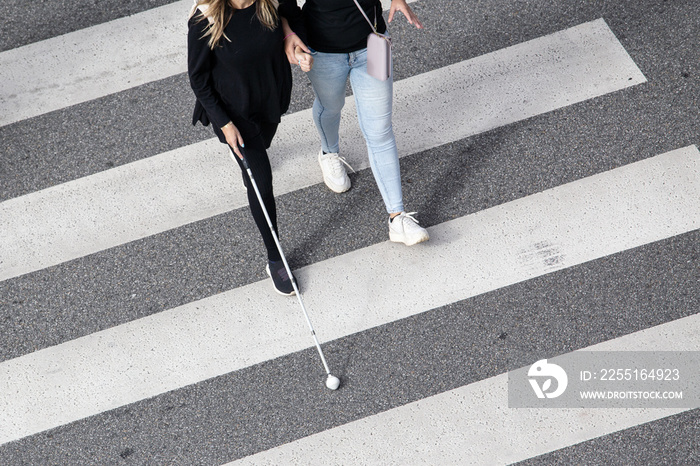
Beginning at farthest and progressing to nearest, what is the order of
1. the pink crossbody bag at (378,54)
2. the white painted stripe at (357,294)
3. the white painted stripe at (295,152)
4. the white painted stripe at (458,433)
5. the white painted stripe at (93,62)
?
the white painted stripe at (93,62) < the white painted stripe at (295,152) < the white painted stripe at (357,294) < the white painted stripe at (458,433) < the pink crossbody bag at (378,54)

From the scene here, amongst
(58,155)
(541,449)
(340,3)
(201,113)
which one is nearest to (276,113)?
(201,113)

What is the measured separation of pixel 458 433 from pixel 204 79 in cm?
232

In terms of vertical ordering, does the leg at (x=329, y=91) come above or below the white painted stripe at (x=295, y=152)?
above

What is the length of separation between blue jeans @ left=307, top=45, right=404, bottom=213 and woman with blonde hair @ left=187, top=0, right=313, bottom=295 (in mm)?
284

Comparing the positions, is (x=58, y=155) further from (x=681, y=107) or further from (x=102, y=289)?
(x=681, y=107)

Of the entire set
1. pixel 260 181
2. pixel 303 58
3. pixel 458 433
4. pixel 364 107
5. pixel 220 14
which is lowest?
pixel 458 433

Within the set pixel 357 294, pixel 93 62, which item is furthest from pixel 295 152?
pixel 93 62

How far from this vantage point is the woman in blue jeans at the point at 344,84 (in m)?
3.57

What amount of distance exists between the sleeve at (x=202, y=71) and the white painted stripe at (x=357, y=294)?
1.28 m

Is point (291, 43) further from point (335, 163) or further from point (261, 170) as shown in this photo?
point (335, 163)

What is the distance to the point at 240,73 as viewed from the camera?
343 cm

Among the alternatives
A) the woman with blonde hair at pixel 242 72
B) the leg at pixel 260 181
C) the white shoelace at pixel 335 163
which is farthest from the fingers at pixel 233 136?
the white shoelace at pixel 335 163

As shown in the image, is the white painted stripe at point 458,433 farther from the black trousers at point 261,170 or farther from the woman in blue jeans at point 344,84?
the black trousers at point 261,170

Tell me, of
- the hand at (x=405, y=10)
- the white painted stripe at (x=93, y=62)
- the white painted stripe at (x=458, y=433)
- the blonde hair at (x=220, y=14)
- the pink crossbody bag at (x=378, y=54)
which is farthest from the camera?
the white painted stripe at (x=93, y=62)
